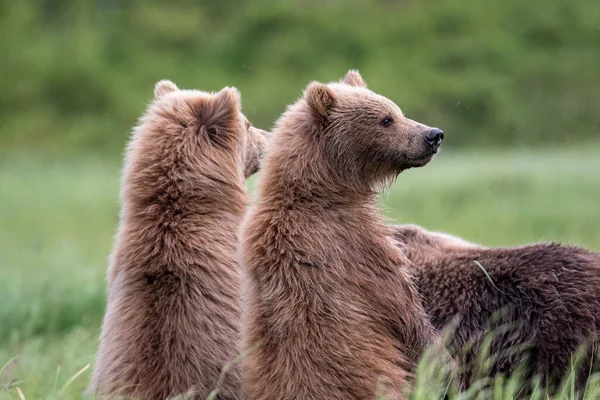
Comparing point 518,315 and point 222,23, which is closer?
point 518,315

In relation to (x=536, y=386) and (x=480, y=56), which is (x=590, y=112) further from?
(x=536, y=386)

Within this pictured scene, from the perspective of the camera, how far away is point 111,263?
487 cm

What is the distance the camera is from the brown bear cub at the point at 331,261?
4004 millimetres

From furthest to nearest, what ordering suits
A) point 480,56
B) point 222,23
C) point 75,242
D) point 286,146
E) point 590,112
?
point 222,23 → point 480,56 → point 590,112 → point 75,242 → point 286,146

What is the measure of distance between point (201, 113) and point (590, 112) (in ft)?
82.2

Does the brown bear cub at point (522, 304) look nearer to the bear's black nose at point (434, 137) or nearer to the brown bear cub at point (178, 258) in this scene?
the bear's black nose at point (434, 137)

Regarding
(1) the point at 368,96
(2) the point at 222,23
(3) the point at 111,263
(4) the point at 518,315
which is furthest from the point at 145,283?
(2) the point at 222,23

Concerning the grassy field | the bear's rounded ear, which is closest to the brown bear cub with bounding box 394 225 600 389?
the grassy field

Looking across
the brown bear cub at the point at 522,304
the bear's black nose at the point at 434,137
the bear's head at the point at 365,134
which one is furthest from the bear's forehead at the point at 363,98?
the brown bear cub at the point at 522,304

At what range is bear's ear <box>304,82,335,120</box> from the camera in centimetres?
438

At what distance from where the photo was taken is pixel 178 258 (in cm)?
452

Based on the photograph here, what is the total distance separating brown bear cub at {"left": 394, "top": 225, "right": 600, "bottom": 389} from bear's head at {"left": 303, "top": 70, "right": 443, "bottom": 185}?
64 centimetres

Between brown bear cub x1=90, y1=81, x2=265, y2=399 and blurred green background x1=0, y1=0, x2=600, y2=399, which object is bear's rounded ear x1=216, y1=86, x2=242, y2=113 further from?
blurred green background x1=0, y1=0, x2=600, y2=399

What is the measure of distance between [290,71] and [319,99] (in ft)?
88.3
